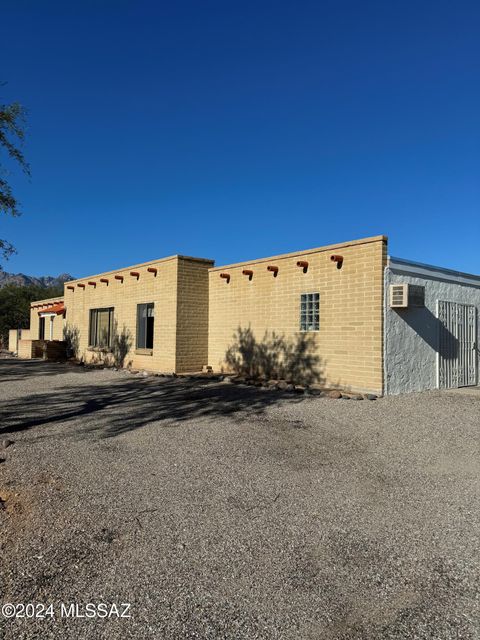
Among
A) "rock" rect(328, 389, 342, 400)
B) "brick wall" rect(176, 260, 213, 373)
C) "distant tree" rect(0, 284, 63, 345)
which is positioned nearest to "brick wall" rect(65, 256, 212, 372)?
"brick wall" rect(176, 260, 213, 373)

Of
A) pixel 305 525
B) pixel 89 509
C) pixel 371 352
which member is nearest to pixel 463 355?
pixel 371 352

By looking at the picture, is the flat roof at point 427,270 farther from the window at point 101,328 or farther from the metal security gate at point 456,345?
the window at point 101,328

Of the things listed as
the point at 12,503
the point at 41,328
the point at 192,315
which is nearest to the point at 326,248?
the point at 192,315

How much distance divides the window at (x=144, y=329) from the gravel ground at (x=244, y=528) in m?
9.48

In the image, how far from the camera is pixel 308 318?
41.2 ft

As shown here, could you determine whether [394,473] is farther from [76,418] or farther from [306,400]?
[76,418]

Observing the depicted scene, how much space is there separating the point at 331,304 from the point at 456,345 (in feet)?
12.2

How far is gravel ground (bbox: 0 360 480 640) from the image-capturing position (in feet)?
8.73

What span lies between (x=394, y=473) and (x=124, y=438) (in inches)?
151

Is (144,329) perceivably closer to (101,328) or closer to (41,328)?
(101,328)

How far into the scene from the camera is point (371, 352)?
34.9 feet

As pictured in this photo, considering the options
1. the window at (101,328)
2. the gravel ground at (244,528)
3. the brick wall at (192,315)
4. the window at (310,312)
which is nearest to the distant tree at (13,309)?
the window at (101,328)

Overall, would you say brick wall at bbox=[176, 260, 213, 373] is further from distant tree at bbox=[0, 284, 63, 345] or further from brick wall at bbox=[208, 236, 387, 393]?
distant tree at bbox=[0, 284, 63, 345]

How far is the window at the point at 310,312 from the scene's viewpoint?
12305mm
